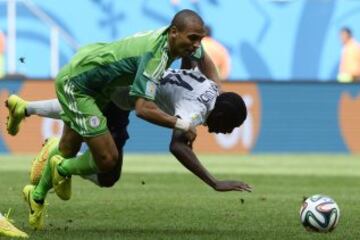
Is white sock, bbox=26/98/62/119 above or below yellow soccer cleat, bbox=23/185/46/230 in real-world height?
above

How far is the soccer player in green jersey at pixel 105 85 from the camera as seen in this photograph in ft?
30.6

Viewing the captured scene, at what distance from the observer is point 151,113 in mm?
9273

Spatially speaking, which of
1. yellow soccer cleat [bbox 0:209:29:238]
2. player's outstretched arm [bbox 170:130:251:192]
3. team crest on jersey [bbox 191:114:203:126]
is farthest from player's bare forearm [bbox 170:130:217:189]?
yellow soccer cleat [bbox 0:209:29:238]

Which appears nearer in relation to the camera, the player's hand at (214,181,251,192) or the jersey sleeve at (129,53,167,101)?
the jersey sleeve at (129,53,167,101)

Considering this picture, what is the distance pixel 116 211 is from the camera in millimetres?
11906

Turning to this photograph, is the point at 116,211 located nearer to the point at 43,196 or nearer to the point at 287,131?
the point at 43,196

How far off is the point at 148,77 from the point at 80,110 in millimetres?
833

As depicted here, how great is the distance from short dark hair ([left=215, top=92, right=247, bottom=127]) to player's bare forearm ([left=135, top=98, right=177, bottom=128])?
0.75 metres

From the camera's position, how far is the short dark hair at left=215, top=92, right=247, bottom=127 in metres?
9.90

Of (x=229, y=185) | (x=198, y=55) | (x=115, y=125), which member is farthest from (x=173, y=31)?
(x=115, y=125)

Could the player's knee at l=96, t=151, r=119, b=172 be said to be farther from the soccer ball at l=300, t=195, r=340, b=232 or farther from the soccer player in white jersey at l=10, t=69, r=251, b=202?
the soccer ball at l=300, t=195, r=340, b=232

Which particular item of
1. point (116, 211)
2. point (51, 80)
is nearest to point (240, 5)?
point (51, 80)

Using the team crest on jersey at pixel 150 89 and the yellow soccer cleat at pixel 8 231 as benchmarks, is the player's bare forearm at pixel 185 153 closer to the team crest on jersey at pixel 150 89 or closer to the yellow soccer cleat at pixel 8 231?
the team crest on jersey at pixel 150 89

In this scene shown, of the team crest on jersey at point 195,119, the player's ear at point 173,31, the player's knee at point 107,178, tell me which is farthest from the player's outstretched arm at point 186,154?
the player's knee at point 107,178
